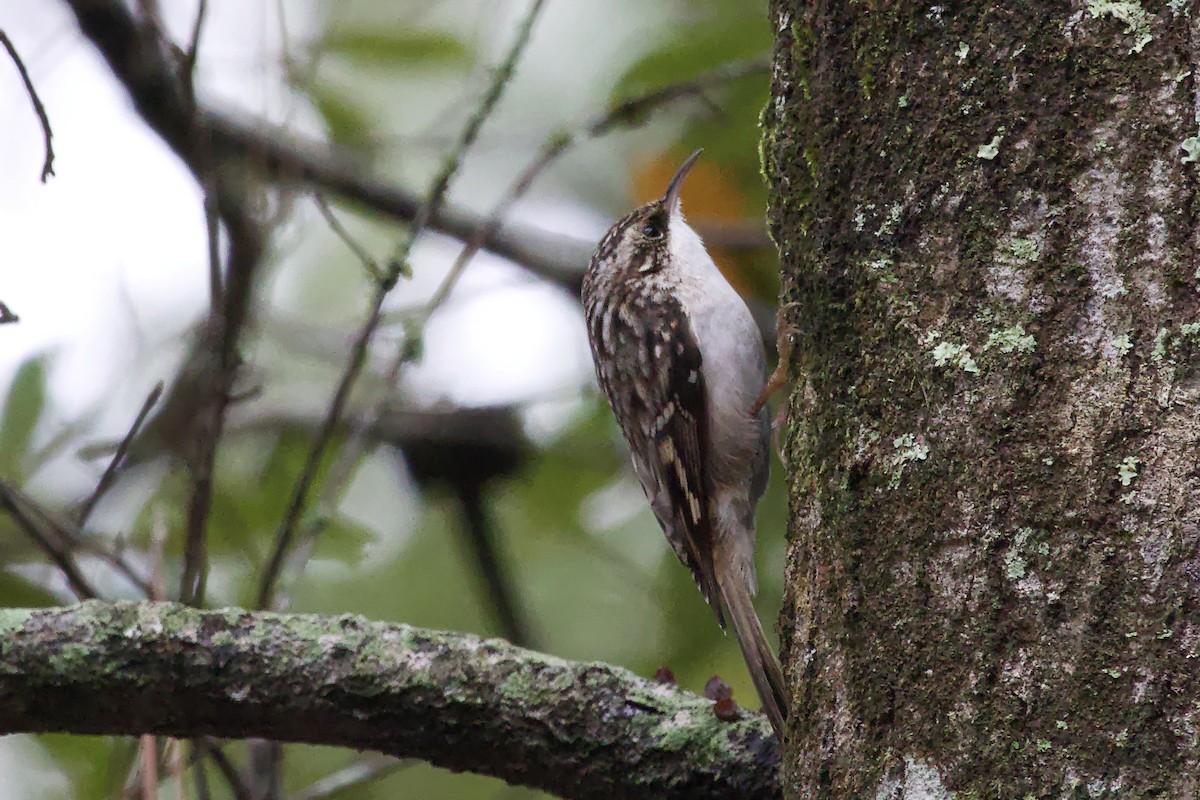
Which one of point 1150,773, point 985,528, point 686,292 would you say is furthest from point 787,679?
point 686,292

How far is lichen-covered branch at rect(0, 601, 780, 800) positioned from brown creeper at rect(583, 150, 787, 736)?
1034 millimetres

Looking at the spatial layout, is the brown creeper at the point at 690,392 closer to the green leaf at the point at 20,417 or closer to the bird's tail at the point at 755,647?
the bird's tail at the point at 755,647

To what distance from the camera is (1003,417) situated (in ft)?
4.63

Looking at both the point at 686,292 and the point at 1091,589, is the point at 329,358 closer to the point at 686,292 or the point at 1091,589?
the point at 686,292

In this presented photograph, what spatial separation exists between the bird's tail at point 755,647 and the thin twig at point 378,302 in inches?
33.7

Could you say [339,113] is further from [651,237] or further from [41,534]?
[41,534]

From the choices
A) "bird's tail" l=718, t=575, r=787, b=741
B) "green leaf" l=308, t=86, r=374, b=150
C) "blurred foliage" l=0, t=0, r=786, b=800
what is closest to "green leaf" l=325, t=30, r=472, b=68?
"blurred foliage" l=0, t=0, r=786, b=800

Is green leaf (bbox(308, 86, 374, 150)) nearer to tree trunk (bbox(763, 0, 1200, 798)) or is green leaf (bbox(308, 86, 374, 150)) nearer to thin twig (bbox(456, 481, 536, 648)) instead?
thin twig (bbox(456, 481, 536, 648))

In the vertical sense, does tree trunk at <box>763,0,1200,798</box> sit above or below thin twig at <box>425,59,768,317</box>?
below

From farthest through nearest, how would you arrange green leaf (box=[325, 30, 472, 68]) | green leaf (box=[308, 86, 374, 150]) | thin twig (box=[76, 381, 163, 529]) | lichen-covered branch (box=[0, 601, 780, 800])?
green leaf (box=[308, 86, 374, 150]) → green leaf (box=[325, 30, 472, 68]) → thin twig (box=[76, 381, 163, 529]) → lichen-covered branch (box=[0, 601, 780, 800])

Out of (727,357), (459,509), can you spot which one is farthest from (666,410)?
(459,509)

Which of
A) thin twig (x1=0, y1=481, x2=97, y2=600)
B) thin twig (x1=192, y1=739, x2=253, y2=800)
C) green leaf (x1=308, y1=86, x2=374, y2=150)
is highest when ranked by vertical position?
green leaf (x1=308, y1=86, x2=374, y2=150)

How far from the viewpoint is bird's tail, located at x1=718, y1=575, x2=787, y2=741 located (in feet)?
7.33

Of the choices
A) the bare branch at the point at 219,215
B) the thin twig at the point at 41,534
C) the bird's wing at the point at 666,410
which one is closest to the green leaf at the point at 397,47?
the bare branch at the point at 219,215
